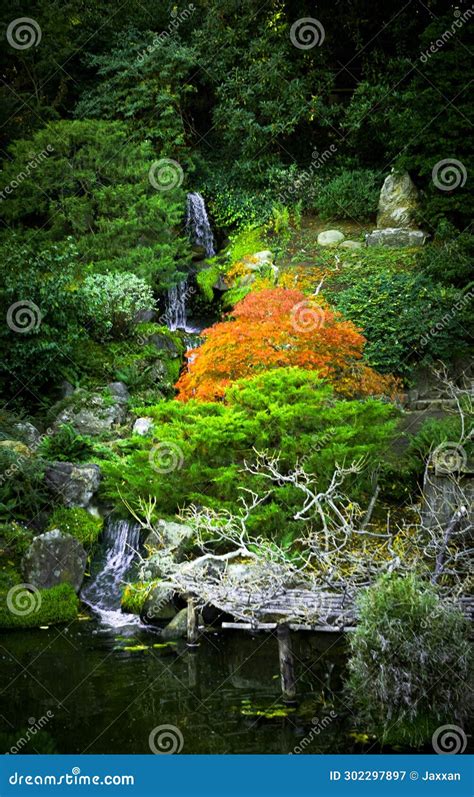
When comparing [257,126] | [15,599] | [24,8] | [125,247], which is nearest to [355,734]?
[15,599]

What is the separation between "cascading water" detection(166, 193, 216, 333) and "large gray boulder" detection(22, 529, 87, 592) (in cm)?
823

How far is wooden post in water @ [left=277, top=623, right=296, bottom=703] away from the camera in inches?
236

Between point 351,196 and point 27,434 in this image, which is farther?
point 351,196

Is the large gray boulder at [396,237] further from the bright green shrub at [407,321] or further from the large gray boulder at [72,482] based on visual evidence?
the large gray boulder at [72,482]

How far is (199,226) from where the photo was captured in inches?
723

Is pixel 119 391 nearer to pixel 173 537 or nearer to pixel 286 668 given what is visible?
pixel 173 537

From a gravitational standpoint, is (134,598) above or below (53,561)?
above

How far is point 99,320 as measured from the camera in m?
13.6

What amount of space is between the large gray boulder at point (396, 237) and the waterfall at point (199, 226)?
4018mm

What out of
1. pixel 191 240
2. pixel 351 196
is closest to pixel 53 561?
pixel 191 240

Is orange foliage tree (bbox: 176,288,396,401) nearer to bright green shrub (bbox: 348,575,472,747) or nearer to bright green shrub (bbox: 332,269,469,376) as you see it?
bright green shrub (bbox: 332,269,469,376)

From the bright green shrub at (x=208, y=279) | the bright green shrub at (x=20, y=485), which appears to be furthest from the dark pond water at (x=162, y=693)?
the bright green shrub at (x=208, y=279)

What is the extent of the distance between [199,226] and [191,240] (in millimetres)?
492

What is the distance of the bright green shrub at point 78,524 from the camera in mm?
9289
